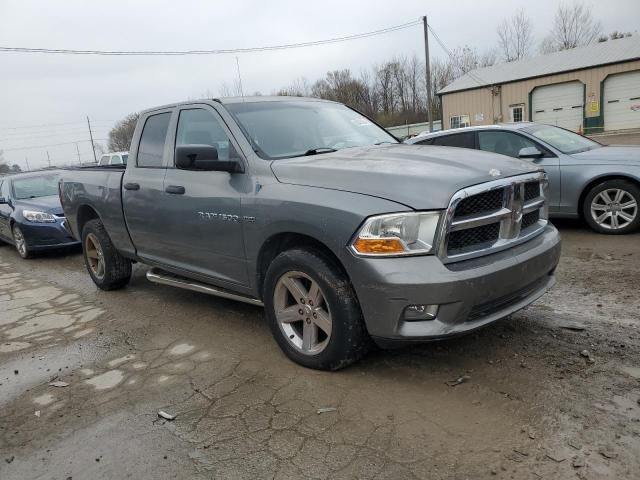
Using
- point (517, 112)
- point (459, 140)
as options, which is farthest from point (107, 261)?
point (517, 112)

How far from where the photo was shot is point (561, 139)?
743 cm

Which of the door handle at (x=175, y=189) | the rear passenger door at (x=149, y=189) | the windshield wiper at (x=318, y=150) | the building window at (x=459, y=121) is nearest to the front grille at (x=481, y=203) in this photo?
the windshield wiper at (x=318, y=150)

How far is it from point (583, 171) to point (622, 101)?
93.9 feet

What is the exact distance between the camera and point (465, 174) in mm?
3092

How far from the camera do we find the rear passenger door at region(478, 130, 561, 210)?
7.00m

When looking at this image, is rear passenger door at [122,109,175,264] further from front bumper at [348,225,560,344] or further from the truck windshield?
front bumper at [348,225,560,344]

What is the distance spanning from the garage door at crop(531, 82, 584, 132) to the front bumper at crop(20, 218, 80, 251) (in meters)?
30.3

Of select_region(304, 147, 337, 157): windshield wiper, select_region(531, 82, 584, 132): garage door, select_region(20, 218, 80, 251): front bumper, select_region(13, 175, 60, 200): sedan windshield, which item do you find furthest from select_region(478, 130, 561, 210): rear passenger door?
select_region(531, 82, 584, 132): garage door

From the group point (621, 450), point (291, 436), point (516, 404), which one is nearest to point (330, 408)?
point (291, 436)

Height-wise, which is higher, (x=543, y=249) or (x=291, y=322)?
(x=543, y=249)

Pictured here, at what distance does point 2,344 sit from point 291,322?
118 inches

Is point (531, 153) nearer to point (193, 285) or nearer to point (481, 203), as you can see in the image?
point (481, 203)

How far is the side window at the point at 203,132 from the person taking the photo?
→ 13.4ft

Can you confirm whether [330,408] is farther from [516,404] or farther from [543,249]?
[543,249]
